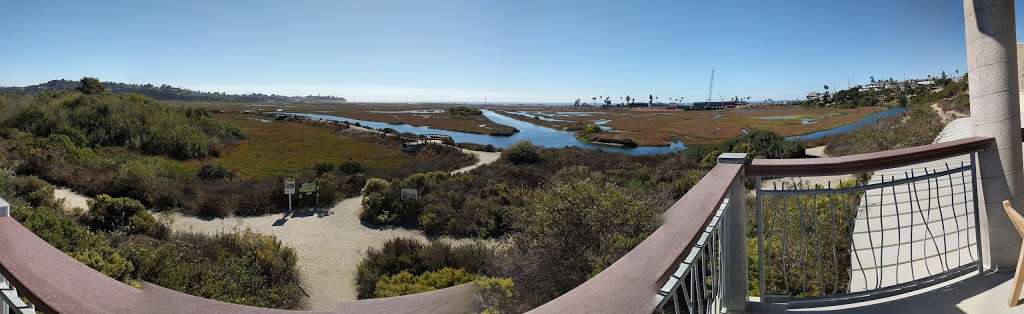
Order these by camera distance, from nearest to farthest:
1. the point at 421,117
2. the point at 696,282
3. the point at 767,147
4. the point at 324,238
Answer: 1. the point at 696,282
2. the point at 324,238
3. the point at 767,147
4. the point at 421,117

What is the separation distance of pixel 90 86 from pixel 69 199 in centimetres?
2006

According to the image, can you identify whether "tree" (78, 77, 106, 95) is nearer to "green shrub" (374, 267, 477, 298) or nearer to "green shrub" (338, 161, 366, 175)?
"green shrub" (338, 161, 366, 175)

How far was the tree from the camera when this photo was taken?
2480 centimetres

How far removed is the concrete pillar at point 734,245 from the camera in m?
1.80

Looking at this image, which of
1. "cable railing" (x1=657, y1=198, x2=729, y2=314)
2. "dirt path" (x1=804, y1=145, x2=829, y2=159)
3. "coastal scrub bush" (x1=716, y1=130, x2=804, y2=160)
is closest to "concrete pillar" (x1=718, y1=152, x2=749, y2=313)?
"cable railing" (x1=657, y1=198, x2=729, y2=314)

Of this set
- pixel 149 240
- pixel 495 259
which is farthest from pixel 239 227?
pixel 495 259

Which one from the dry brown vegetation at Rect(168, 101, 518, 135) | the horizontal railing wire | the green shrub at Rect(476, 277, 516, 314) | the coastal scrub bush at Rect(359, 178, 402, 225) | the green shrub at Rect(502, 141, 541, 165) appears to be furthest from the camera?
the dry brown vegetation at Rect(168, 101, 518, 135)

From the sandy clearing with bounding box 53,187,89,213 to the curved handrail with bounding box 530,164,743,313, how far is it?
35.5 feet

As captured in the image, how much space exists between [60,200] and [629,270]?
11.9 m

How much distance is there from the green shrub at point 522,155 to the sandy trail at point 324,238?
8.93 meters

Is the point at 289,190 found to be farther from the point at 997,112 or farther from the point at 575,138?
the point at 575,138

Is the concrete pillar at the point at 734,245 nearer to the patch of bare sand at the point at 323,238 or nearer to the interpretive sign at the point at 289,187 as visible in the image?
the patch of bare sand at the point at 323,238

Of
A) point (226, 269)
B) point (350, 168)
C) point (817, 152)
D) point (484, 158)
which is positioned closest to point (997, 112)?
point (226, 269)

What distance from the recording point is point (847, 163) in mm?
1981
